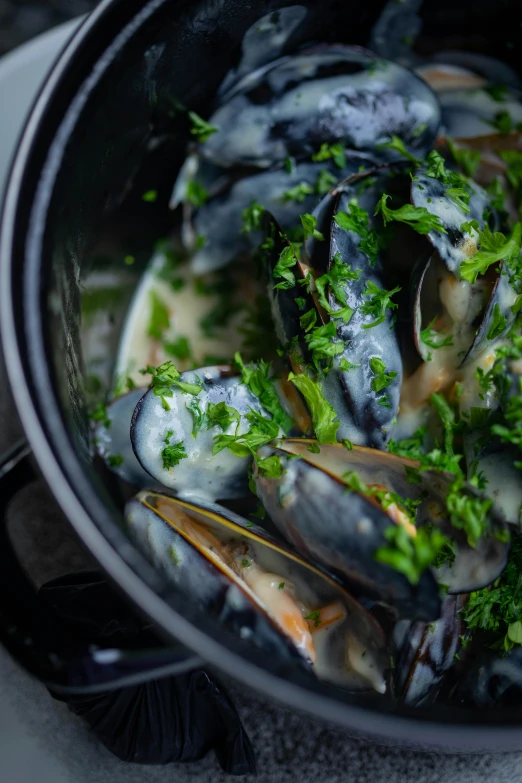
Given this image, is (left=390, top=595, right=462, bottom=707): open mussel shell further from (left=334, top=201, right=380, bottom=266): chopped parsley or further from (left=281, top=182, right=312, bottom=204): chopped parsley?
(left=281, top=182, right=312, bottom=204): chopped parsley

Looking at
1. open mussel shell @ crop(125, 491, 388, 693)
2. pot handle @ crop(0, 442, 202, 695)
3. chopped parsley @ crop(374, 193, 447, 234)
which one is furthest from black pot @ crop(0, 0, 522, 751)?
chopped parsley @ crop(374, 193, 447, 234)

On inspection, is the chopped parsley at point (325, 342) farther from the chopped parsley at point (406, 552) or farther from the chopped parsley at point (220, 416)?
the chopped parsley at point (406, 552)

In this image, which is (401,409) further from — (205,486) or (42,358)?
(42,358)

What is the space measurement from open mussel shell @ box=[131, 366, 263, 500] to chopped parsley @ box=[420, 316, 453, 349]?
0.77 ft

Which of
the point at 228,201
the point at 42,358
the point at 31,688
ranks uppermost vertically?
the point at 42,358

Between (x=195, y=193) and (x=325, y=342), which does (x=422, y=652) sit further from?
(x=195, y=193)

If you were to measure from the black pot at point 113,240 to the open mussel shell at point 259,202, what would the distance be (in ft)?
0.36

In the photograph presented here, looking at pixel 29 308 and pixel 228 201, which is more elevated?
pixel 29 308

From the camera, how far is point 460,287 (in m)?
0.90

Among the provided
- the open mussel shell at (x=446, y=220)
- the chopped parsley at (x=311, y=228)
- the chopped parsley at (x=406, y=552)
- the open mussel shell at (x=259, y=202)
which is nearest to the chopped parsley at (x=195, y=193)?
the open mussel shell at (x=259, y=202)

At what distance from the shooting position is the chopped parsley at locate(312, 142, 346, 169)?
3.38ft

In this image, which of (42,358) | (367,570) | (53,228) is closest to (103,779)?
(367,570)

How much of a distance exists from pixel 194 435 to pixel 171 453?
4cm

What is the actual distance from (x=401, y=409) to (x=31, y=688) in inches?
25.8
